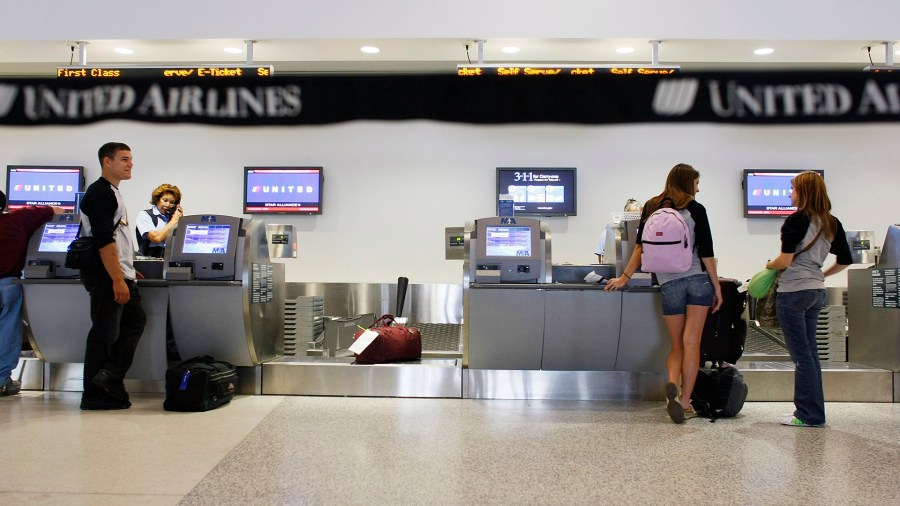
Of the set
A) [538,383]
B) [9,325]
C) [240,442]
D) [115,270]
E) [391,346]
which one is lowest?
[240,442]

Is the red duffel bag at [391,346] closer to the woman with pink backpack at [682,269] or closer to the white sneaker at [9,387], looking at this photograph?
the woman with pink backpack at [682,269]

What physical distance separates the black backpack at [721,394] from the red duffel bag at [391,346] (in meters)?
2.23

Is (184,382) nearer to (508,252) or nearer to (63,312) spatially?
(63,312)

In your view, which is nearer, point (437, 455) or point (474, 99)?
point (437, 455)

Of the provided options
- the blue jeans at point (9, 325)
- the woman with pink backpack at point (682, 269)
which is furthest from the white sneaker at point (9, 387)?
the woman with pink backpack at point (682, 269)

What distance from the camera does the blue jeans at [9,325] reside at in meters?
5.19

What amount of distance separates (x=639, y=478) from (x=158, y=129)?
7301mm

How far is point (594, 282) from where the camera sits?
5.13 metres

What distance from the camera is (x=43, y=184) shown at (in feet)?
27.3

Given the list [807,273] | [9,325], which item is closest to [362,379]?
[9,325]

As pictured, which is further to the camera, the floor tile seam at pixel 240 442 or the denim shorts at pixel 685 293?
the denim shorts at pixel 685 293

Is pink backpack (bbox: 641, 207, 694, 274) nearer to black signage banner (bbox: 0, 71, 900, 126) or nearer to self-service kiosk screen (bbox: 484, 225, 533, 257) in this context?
self-service kiosk screen (bbox: 484, 225, 533, 257)

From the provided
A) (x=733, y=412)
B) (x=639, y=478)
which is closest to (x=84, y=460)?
(x=639, y=478)

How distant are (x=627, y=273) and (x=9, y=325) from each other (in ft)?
15.5
